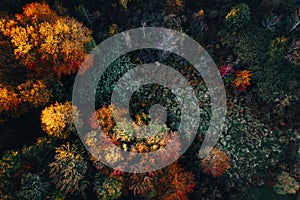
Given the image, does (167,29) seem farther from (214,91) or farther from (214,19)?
(214,91)

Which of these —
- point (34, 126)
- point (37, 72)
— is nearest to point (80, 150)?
point (34, 126)

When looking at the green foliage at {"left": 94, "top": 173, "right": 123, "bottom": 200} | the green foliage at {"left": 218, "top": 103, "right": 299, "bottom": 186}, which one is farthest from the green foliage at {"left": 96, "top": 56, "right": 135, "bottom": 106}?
the green foliage at {"left": 218, "top": 103, "right": 299, "bottom": 186}

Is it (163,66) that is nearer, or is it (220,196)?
(220,196)

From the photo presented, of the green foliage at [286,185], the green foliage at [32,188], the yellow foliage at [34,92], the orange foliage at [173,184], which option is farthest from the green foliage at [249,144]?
the yellow foliage at [34,92]

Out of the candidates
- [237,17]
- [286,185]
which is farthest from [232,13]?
[286,185]

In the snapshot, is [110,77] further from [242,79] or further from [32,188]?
[242,79]

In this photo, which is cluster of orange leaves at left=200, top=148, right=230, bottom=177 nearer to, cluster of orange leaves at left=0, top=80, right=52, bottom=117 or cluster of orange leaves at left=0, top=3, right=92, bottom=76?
cluster of orange leaves at left=0, top=3, right=92, bottom=76
